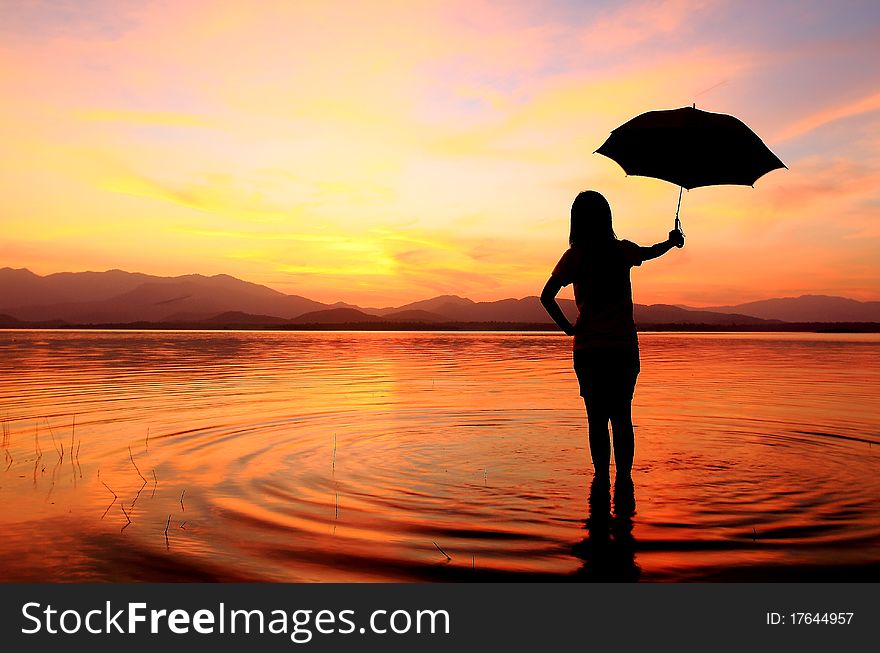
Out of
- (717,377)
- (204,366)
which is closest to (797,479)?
(717,377)

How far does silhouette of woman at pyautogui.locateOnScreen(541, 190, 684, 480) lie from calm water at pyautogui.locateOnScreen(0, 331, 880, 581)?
0.98 m

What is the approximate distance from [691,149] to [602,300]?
6.09 ft

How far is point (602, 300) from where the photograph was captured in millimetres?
7004

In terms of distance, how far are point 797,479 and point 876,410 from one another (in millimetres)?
7212

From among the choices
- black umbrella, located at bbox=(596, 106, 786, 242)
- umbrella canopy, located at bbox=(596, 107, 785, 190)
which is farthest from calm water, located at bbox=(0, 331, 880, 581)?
umbrella canopy, located at bbox=(596, 107, 785, 190)

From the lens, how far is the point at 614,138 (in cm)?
777

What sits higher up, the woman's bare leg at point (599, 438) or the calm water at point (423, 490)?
the woman's bare leg at point (599, 438)

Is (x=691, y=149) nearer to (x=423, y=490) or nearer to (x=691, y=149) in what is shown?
(x=691, y=149)

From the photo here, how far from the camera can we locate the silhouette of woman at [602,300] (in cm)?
694

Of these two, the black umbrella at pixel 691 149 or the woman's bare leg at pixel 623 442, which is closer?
the woman's bare leg at pixel 623 442

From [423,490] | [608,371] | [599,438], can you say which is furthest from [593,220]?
[423,490]


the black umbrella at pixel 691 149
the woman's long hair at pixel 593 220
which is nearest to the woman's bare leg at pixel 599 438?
the woman's long hair at pixel 593 220

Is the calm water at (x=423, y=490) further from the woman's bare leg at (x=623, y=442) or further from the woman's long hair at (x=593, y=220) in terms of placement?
the woman's long hair at (x=593, y=220)

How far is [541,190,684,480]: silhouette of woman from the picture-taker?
6941 millimetres
